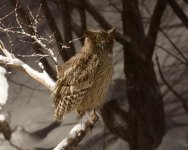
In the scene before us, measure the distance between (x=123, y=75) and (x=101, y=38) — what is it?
1.45 metres

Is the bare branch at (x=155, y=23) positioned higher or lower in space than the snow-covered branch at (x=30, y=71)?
lower

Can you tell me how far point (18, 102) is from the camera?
309 centimetres

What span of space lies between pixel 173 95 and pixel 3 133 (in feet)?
3.55

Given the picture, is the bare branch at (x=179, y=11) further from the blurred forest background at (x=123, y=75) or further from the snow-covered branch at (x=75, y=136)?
the snow-covered branch at (x=75, y=136)

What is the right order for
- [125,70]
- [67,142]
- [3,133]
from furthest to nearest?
[3,133]
[125,70]
[67,142]

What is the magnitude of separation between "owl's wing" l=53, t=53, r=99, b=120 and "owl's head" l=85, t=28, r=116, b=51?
1.8 inches

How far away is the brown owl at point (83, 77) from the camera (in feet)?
4.68

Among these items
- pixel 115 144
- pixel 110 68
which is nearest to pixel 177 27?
pixel 115 144

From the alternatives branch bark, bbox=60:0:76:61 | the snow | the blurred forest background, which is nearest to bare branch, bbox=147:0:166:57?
the blurred forest background

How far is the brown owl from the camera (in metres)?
1.43

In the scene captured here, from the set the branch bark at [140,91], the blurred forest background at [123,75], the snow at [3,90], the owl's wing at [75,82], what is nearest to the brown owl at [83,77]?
the owl's wing at [75,82]

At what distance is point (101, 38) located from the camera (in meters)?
1.37

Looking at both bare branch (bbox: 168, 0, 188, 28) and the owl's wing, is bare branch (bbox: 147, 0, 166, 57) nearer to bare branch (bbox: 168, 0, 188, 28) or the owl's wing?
bare branch (bbox: 168, 0, 188, 28)

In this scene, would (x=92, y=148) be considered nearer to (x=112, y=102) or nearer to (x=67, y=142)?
(x=112, y=102)
